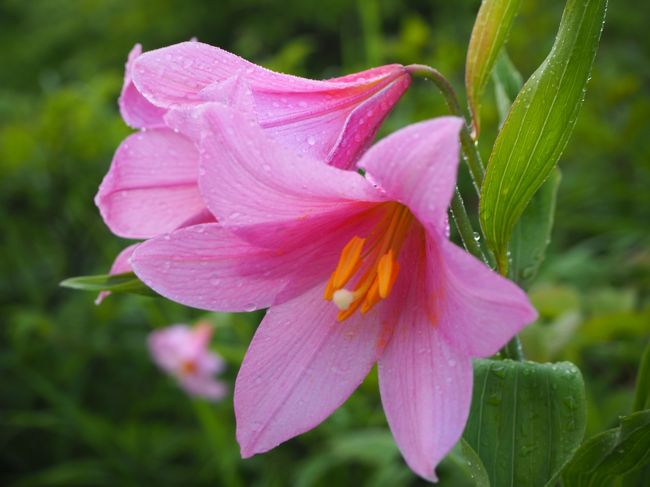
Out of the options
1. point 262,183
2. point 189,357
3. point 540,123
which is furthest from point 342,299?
point 189,357

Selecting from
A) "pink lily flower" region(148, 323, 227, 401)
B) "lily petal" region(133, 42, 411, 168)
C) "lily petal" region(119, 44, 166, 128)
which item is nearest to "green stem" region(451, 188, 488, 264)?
"lily petal" region(133, 42, 411, 168)

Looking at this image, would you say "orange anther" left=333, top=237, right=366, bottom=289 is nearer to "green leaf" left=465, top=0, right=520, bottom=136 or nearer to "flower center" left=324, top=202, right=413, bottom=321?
"flower center" left=324, top=202, right=413, bottom=321

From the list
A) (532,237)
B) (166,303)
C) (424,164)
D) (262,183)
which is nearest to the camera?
(424,164)

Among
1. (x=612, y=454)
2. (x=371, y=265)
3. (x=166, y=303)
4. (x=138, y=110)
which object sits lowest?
(x=166, y=303)

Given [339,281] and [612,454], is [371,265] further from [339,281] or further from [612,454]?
[612,454]

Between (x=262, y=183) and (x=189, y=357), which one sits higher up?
(x=262, y=183)

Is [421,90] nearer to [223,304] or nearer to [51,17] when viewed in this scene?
[223,304]

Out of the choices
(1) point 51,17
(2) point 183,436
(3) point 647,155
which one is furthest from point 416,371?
(1) point 51,17
